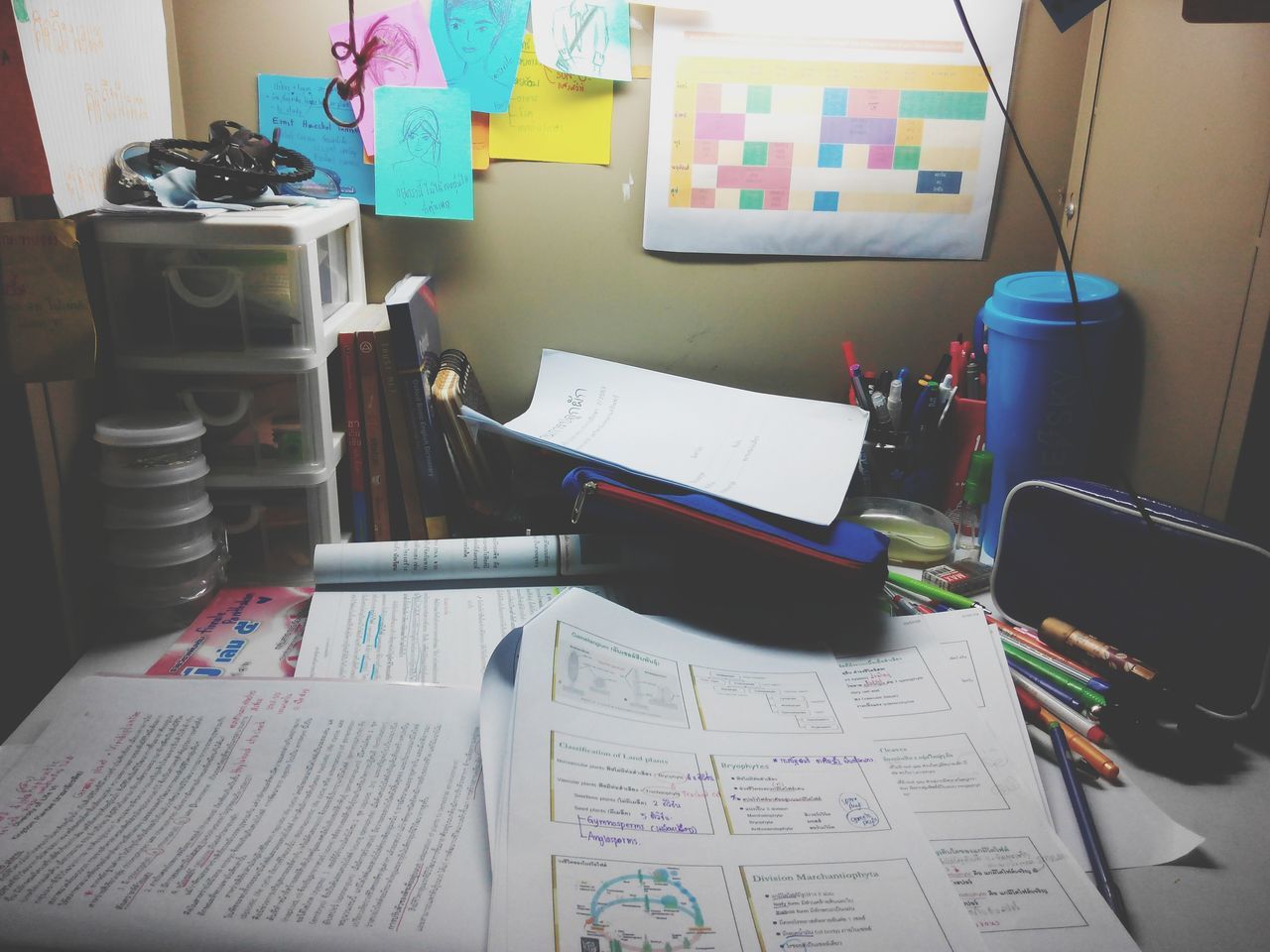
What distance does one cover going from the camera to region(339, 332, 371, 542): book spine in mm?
880

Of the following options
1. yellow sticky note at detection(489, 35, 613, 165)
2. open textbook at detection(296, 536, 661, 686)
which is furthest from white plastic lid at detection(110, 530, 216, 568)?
yellow sticky note at detection(489, 35, 613, 165)

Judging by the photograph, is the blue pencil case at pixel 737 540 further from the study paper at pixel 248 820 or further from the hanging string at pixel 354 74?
the hanging string at pixel 354 74

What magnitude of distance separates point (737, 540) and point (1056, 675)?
276 millimetres

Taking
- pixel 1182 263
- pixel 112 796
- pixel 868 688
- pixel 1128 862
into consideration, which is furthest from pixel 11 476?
pixel 1182 263

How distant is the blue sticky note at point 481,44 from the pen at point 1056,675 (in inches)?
29.9

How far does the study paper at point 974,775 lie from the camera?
493mm

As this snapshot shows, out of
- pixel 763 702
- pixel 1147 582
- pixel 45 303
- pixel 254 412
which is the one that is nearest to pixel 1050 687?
pixel 1147 582

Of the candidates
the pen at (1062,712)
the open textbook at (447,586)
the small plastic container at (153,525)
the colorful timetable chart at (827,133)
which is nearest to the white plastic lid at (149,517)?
the small plastic container at (153,525)

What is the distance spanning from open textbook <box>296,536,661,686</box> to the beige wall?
0.31 m

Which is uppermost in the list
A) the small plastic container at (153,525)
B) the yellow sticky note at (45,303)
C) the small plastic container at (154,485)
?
→ the yellow sticky note at (45,303)

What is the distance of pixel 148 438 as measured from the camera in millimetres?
742

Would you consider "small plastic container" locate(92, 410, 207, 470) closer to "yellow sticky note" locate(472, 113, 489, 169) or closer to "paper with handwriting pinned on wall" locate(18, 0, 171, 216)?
"paper with handwriting pinned on wall" locate(18, 0, 171, 216)

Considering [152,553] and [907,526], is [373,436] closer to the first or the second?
[152,553]

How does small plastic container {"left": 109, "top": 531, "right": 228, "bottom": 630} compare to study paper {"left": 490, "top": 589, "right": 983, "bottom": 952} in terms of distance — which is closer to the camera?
study paper {"left": 490, "top": 589, "right": 983, "bottom": 952}
